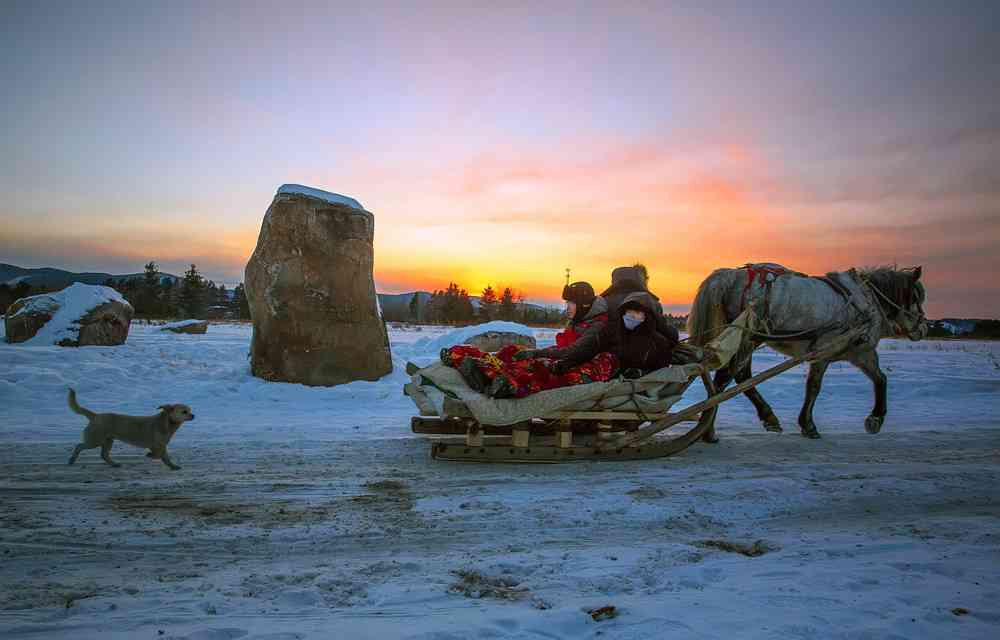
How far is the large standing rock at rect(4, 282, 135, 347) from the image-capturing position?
450 inches

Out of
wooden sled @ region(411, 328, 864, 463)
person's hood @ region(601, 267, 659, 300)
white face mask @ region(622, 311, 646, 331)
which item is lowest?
wooden sled @ region(411, 328, 864, 463)

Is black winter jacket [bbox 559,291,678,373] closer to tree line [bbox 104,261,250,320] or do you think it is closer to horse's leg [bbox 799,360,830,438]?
horse's leg [bbox 799,360,830,438]

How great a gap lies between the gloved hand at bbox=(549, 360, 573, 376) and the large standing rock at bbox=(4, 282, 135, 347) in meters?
11.6

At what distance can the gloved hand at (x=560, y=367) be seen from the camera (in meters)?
4.89

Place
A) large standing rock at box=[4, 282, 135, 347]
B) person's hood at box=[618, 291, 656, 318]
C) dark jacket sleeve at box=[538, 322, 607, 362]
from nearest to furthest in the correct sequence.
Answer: person's hood at box=[618, 291, 656, 318] < dark jacket sleeve at box=[538, 322, 607, 362] < large standing rock at box=[4, 282, 135, 347]

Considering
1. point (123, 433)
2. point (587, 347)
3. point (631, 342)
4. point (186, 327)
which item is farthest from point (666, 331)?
point (186, 327)

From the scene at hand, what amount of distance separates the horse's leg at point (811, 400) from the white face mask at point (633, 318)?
277 cm

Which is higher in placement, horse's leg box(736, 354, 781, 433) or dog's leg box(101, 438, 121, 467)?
horse's leg box(736, 354, 781, 433)

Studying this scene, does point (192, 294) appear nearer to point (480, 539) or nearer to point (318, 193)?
point (318, 193)

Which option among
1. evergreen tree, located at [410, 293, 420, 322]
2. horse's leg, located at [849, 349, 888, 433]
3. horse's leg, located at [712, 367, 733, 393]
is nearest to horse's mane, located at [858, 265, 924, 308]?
horse's leg, located at [849, 349, 888, 433]

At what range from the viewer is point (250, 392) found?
7824 mm

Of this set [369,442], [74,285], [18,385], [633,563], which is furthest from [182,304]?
[633,563]

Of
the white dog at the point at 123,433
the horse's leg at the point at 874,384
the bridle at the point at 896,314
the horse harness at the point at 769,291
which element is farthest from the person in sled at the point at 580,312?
the bridle at the point at 896,314

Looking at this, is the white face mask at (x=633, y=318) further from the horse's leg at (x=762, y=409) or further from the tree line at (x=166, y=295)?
the tree line at (x=166, y=295)
